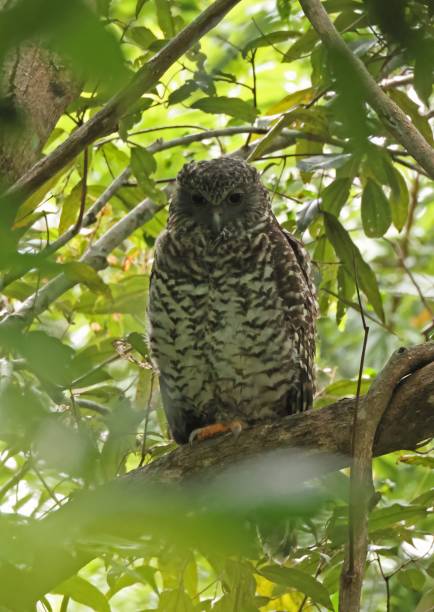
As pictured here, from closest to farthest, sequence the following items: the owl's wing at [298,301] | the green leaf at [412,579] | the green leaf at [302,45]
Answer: the green leaf at [412,579] → the green leaf at [302,45] → the owl's wing at [298,301]

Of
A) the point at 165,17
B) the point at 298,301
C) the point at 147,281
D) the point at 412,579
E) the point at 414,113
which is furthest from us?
the point at 147,281

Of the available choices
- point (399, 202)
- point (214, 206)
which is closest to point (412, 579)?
point (399, 202)

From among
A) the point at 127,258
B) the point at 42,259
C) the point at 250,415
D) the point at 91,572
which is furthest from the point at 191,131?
the point at 42,259

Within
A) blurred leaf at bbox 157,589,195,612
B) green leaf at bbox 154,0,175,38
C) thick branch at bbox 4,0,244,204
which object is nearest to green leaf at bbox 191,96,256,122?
green leaf at bbox 154,0,175,38

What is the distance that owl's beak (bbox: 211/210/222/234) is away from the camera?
9.88 ft

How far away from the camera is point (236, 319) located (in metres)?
2.83

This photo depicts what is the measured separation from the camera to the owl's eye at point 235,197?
3.07 meters

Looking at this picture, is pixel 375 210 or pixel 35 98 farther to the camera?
pixel 375 210

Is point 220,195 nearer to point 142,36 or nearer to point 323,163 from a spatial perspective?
point 323,163

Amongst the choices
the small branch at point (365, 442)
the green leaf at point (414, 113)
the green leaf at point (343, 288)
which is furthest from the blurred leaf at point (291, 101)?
the small branch at point (365, 442)

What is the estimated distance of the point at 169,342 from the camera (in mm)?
2910

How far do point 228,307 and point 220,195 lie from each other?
43 cm

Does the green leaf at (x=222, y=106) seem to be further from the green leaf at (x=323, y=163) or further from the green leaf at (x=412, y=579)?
the green leaf at (x=412, y=579)

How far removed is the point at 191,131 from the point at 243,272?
1.50m
